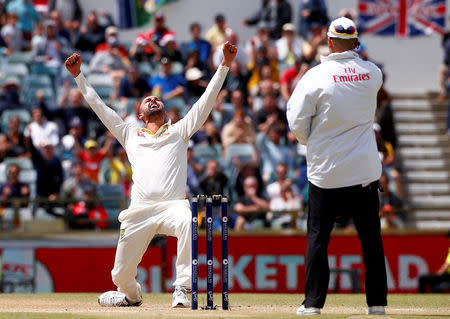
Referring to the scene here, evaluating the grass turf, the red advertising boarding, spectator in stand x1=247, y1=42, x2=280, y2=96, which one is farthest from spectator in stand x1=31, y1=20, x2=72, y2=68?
the grass turf

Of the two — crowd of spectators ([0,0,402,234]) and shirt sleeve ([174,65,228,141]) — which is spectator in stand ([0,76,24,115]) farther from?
shirt sleeve ([174,65,228,141])

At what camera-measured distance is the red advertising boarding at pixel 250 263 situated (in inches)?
655

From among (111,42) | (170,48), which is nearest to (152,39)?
(170,48)

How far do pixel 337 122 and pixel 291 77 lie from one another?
1208 cm

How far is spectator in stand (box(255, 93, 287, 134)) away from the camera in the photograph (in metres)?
19.7

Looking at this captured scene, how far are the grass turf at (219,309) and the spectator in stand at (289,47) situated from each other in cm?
993

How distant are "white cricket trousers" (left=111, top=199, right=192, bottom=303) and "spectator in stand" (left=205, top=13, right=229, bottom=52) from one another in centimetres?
1198

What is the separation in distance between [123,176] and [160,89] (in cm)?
258

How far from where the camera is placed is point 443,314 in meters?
9.41

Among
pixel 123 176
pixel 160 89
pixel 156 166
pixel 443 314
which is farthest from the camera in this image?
pixel 160 89

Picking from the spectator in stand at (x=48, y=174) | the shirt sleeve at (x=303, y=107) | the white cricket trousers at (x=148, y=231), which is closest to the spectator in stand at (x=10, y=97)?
the spectator in stand at (x=48, y=174)

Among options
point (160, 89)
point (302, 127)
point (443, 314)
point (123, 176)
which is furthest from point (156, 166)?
point (160, 89)

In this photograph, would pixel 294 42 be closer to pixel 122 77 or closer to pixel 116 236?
pixel 122 77

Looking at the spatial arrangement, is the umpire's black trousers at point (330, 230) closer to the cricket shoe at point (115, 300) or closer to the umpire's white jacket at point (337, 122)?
the umpire's white jacket at point (337, 122)
